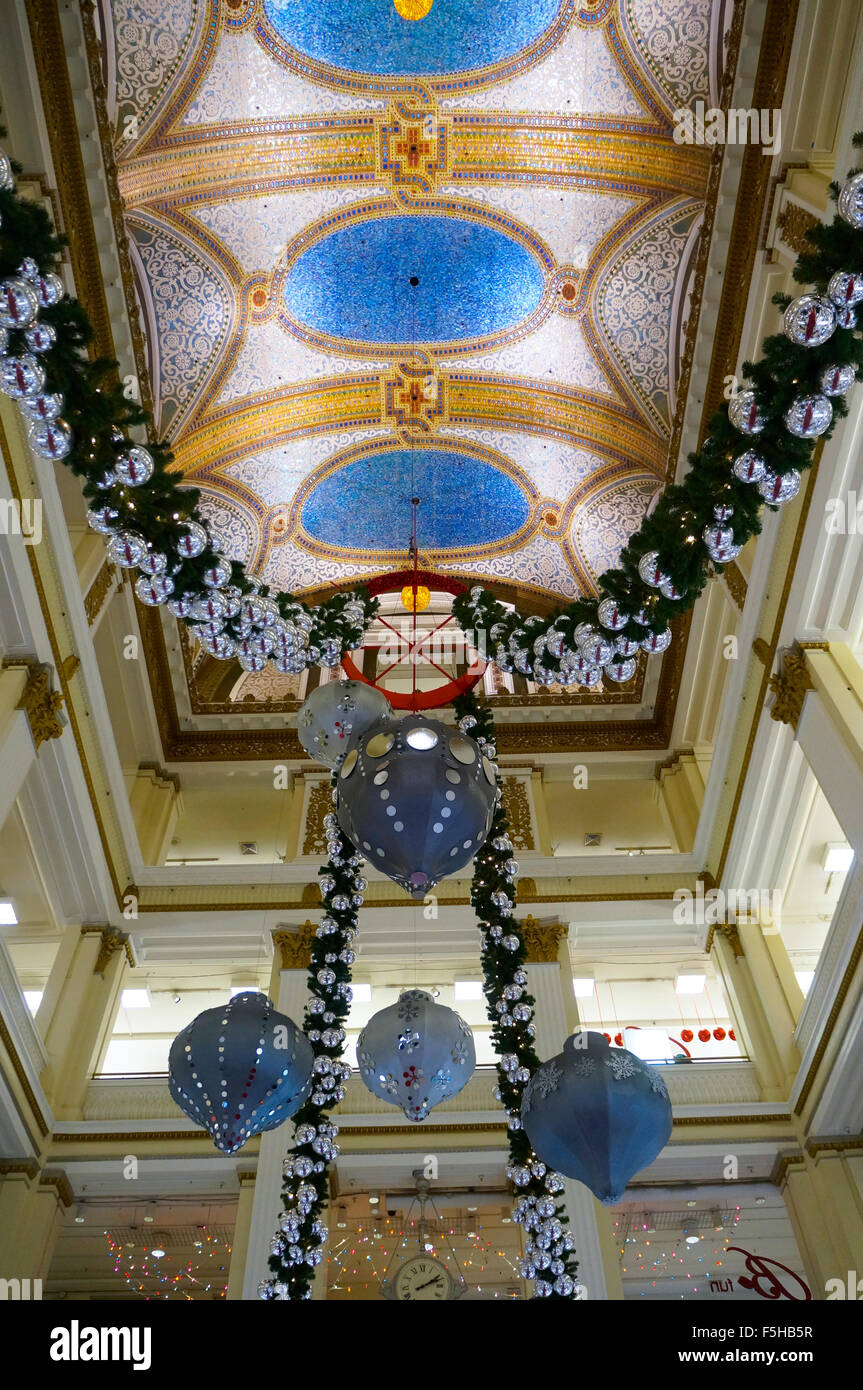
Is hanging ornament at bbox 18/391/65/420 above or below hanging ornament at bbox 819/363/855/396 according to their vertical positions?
below

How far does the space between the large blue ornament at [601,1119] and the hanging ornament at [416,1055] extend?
0.74m

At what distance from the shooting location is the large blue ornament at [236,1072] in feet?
10.8

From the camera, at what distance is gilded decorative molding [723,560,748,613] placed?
28.5 feet

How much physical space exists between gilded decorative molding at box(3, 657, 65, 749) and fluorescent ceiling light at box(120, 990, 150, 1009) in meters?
3.15

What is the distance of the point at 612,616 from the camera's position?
11.8ft

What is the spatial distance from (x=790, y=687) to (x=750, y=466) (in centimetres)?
474

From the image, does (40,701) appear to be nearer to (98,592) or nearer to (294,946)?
(98,592)

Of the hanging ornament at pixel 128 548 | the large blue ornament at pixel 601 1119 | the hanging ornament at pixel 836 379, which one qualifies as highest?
the hanging ornament at pixel 836 379

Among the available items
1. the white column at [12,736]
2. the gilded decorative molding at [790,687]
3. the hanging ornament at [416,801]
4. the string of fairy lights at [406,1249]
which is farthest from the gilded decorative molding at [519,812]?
the hanging ornament at [416,801]

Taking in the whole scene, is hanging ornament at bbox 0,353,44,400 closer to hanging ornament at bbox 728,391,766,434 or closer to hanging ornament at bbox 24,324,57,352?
hanging ornament at bbox 24,324,57,352

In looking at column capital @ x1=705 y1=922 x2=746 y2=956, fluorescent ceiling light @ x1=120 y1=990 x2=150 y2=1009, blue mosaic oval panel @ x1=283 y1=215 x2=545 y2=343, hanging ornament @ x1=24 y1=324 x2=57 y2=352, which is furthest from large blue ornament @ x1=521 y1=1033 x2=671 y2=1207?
blue mosaic oval panel @ x1=283 y1=215 x2=545 y2=343

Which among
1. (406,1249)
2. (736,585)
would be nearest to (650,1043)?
(406,1249)

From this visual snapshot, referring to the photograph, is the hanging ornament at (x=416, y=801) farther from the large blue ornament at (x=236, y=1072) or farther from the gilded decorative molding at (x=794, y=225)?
the gilded decorative molding at (x=794, y=225)

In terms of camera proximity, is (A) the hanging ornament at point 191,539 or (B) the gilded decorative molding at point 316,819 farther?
(B) the gilded decorative molding at point 316,819
